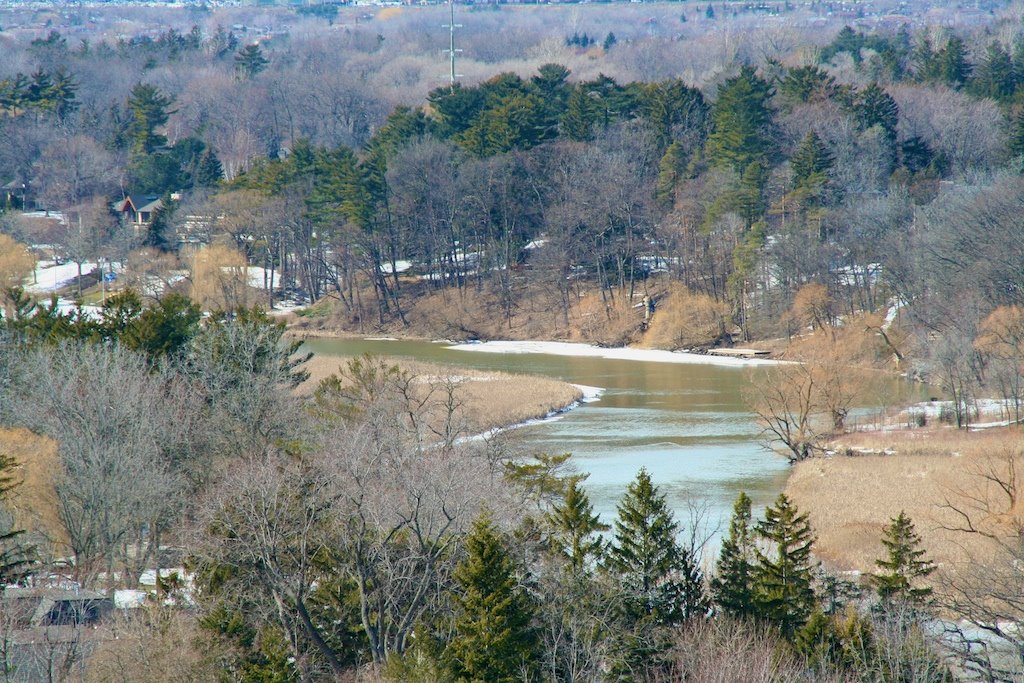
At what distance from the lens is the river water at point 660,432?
35.0 metres

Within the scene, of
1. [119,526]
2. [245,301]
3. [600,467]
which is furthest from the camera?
[245,301]

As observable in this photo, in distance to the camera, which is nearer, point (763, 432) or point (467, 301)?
point (763, 432)

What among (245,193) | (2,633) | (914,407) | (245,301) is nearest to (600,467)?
(914,407)

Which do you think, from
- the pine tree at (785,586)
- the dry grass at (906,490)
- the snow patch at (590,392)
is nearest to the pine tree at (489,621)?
the pine tree at (785,586)

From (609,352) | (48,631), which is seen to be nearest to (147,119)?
(609,352)

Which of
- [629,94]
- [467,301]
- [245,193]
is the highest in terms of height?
[629,94]

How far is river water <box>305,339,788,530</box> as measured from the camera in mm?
35031

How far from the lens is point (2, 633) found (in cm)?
2028

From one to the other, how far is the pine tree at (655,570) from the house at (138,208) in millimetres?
65415

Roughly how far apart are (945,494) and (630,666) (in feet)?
45.2

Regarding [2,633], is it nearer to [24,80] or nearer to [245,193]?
[245,193]

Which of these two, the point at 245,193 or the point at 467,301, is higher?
the point at 245,193

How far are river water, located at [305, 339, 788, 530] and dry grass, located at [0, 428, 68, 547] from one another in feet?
38.6

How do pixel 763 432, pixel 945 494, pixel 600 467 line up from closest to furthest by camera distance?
pixel 945 494
pixel 600 467
pixel 763 432
